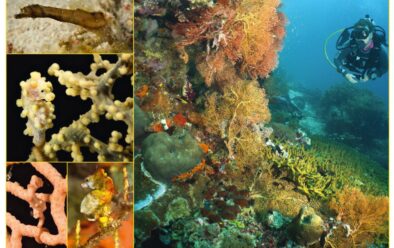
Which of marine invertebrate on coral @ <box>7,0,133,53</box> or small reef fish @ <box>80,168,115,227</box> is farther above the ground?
marine invertebrate on coral @ <box>7,0,133,53</box>

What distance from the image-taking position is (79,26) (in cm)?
432

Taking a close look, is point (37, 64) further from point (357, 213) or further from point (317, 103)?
point (357, 213)

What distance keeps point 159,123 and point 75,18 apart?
1224 millimetres

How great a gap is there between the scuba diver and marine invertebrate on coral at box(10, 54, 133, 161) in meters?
1.96

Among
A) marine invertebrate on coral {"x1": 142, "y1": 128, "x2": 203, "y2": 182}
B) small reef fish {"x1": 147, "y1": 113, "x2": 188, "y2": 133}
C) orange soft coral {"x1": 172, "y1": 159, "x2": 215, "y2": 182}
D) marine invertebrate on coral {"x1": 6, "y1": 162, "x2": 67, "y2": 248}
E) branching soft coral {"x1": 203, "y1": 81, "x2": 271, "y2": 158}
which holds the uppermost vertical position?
branching soft coral {"x1": 203, "y1": 81, "x2": 271, "y2": 158}

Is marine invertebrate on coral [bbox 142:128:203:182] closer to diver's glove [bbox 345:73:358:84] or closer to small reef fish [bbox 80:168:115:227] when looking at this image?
small reef fish [bbox 80:168:115:227]

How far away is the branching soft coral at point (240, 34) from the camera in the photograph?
14.2ft

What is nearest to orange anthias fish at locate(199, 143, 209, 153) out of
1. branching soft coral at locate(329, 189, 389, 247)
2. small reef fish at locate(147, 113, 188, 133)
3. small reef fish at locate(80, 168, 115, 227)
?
small reef fish at locate(147, 113, 188, 133)

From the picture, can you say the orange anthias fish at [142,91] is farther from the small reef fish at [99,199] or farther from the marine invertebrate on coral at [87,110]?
the small reef fish at [99,199]

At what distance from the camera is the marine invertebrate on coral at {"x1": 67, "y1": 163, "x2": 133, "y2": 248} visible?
171 inches

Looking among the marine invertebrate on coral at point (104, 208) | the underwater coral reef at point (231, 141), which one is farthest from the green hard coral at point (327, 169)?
the marine invertebrate on coral at point (104, 208)

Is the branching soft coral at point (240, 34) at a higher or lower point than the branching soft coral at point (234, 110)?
higher

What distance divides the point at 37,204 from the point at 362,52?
10.9 feet

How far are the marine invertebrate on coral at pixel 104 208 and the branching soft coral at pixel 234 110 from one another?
896mm
